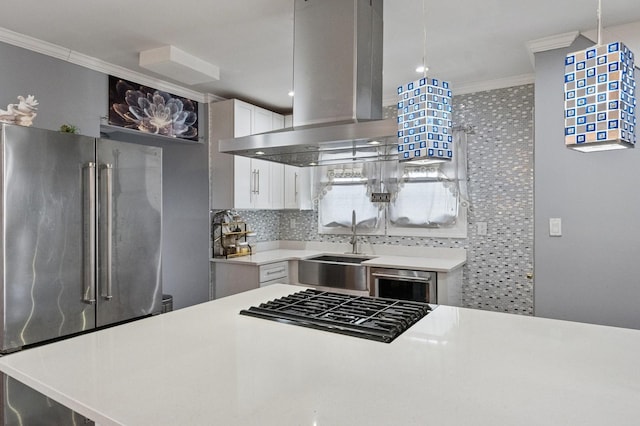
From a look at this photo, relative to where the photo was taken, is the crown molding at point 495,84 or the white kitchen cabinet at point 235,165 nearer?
the crown molding at point 495,84

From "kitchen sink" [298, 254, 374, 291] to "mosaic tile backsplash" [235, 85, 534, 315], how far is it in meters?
0.86

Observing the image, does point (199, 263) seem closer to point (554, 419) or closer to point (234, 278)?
point (234, 278)

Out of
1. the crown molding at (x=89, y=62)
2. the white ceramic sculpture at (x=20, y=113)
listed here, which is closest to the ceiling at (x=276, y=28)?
the crown molding at (x=89, y=62)

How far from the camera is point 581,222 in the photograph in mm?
2566

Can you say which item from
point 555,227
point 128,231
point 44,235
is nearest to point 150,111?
point 128,231

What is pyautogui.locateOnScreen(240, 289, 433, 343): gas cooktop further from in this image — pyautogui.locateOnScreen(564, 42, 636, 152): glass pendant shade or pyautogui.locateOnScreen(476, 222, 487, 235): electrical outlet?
pyautogui.locateOnScreen(476, 222, 487, 235): electrical outlet

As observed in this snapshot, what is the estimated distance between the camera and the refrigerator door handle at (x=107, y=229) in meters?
2.51

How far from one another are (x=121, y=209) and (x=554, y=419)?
252cm

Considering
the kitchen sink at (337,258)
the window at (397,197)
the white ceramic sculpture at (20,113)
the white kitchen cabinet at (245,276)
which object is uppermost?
the white ceramic sculpture at (20,113)

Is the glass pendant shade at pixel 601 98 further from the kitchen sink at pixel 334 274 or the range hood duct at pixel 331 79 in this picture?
the kitchen sink at pixel 334 274

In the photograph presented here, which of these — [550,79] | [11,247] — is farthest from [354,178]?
[11,247]

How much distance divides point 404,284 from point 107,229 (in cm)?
226

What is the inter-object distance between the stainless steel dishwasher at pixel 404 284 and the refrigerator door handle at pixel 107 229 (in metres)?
2.04

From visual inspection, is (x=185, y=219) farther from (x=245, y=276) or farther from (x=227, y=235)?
(x=245, y=276)
